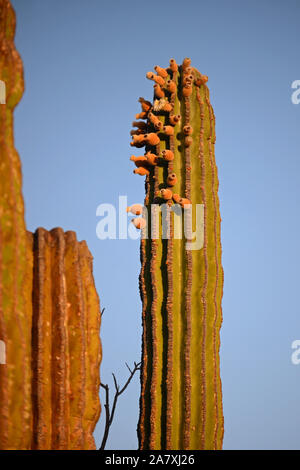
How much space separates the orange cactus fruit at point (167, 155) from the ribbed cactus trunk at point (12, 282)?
114cm

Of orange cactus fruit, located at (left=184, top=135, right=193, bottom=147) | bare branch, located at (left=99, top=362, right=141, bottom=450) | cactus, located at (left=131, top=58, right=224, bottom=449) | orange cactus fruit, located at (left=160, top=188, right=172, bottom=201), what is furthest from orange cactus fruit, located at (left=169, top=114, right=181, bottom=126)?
bare branch, located at (left=99, top=362, right=141, bottom=450)

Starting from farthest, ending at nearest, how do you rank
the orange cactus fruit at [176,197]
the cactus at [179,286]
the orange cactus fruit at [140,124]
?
the orange cactus fruit at [140,124], the orange cactus fruit at [176,197], the cactus at [179,286]

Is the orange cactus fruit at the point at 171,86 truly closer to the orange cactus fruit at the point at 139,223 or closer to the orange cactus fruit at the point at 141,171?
the orange cactus fruit at the point at 141,171

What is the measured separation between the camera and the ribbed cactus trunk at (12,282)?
2.15m

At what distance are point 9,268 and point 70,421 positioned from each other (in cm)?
95

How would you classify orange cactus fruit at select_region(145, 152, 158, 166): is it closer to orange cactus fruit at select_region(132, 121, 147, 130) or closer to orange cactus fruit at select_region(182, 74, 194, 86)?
orange cactus fruit at select_region(132, 121, 147, 130)

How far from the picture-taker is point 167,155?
319 centimetres

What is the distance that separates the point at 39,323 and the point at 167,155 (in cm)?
143

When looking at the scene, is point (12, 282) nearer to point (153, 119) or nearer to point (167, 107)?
point (153, 119)

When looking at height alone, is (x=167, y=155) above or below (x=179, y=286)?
above

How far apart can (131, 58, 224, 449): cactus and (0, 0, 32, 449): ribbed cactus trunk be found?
1.00 meters

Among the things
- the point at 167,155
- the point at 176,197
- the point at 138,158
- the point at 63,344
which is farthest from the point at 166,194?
the point at 63,344

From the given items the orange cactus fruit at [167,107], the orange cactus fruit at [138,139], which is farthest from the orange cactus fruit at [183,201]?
the orange cactus fruit at [167,107]
